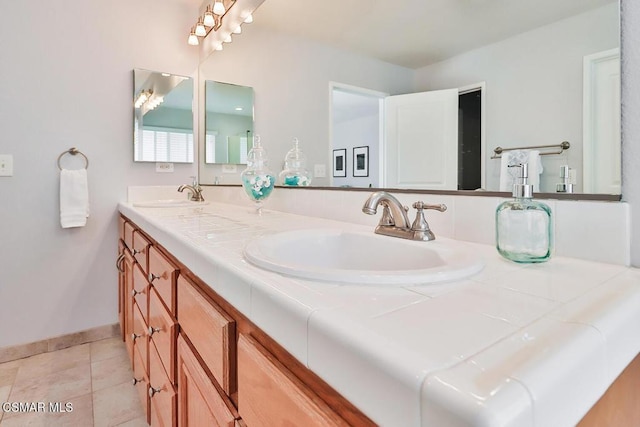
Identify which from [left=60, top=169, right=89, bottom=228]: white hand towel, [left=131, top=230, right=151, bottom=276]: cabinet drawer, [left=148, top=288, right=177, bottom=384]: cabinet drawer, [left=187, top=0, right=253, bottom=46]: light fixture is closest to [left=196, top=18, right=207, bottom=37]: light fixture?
[left=187, top=0, right=253, bottom=46]: light fixture

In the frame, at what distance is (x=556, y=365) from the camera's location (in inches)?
10.5

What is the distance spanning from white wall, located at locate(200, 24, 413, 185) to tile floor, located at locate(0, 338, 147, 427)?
123 cm

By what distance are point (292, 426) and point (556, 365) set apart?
276 mm

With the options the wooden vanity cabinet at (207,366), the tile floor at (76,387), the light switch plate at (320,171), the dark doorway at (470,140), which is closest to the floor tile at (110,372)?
the tile floor at (76,387)

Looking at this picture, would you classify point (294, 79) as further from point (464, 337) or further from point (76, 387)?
point (76, 387)

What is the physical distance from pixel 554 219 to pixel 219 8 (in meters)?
2.16

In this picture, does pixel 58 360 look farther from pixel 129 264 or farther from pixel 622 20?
pixel 622 20

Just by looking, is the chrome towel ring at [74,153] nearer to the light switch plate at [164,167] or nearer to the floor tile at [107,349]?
the light switch plate at [164,167]

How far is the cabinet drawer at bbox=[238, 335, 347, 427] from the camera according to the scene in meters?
0.36

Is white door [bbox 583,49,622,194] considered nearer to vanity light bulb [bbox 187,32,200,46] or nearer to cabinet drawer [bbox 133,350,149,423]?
cabinet drawer [bbox 133,350,149,423]

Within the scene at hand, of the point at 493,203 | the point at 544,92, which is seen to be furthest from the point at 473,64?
the point at 493,203

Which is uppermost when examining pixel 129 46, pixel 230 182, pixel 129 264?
Result: pixel 129 46

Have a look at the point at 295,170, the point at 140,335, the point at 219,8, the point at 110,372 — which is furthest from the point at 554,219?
the point at 219,8

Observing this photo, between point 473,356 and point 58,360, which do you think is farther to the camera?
point 58,360
